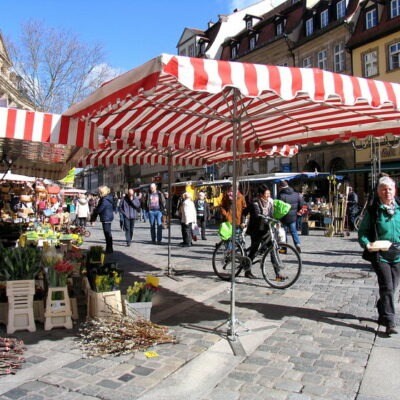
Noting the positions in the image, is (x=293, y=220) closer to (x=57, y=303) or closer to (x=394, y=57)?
(x=57, y=303)

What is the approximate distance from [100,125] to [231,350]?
149 inches

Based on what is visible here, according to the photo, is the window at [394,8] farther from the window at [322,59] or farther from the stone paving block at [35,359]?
the stone paving block at [35,359]

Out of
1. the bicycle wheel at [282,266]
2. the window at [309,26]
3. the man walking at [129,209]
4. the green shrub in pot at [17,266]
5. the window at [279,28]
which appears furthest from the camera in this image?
the window at [279,28]

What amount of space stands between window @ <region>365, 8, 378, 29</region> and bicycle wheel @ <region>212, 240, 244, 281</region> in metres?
22.2

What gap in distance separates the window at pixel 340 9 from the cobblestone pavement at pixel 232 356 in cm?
2424

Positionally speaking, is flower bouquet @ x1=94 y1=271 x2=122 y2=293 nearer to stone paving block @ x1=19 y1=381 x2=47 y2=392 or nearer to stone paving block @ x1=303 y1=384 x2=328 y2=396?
stone paving block @ x1=19 y1=381 x2=47 y2=392

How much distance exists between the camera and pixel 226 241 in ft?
24.2

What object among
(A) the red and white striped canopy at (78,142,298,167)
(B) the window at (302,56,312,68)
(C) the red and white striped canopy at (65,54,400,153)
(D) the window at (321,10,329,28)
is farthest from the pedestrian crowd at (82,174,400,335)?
(D) the window at (321,10,329,28)

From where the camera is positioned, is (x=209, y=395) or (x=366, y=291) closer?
(x=209, y=395)

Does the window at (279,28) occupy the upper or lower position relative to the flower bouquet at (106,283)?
upper

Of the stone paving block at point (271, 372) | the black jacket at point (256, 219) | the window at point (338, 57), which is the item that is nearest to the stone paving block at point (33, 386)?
the stone paving block at point (271, 372)

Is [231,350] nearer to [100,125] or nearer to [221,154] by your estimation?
[100,125]

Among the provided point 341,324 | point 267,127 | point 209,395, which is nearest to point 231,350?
point 209,395

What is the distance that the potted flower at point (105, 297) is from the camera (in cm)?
463
